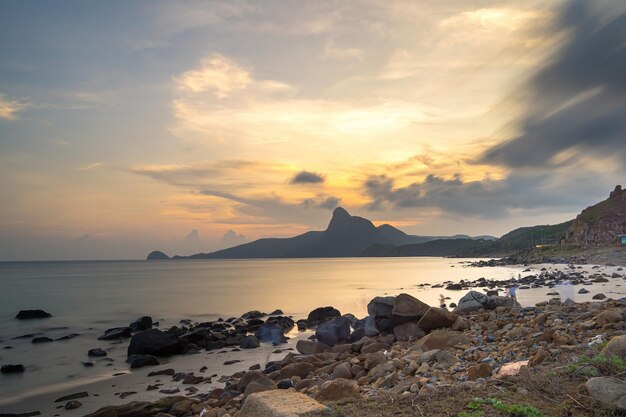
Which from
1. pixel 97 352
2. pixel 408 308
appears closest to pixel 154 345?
pixel 97 352

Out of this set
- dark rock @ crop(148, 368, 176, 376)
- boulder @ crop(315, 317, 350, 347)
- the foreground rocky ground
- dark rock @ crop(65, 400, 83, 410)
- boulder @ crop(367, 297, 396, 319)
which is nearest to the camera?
the foreground rocky ground

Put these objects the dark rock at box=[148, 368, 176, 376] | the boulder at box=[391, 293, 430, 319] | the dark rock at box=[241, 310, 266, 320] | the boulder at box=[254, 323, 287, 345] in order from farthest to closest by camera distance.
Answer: the dark rock at box=[241, 310, 266, 320], the boulder at box=[254, 323, 287, 345], the boulder at box=[391, 293, 430, 319], the dark rock at box=[148, 368, 176, 376]

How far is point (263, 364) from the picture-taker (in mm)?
19047

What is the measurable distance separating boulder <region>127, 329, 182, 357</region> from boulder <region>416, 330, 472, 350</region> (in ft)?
46.1

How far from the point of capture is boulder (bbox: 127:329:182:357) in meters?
21.9

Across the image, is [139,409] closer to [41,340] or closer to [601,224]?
[41,340]

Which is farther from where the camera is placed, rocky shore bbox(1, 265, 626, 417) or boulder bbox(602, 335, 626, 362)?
boulder bbox(602, 335, 626, 362)

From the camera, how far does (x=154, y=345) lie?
72.0 feet

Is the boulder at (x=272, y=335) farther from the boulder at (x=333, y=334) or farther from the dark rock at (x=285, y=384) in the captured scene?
the dark rock at (x=285, y=384)

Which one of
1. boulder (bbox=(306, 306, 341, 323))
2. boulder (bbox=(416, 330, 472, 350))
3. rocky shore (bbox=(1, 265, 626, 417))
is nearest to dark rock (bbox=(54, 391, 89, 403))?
rocky shore (bbox=(1, 265, 626, 417))

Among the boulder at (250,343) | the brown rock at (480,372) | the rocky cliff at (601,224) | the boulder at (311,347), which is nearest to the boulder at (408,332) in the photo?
the boulder at (311,347)

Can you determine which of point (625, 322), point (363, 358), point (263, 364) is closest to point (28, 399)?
point (263, 364)

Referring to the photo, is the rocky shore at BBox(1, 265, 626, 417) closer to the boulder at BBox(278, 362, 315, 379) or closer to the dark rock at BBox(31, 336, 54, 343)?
the boulder at BBox(278, 362, 315, 379)

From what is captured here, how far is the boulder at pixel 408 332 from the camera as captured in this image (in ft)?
62.1
